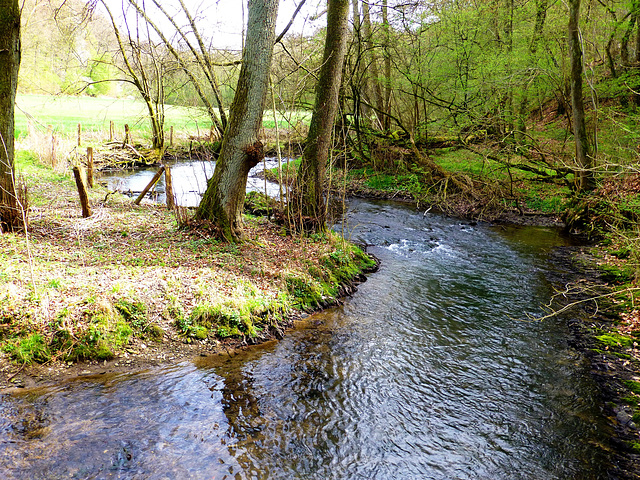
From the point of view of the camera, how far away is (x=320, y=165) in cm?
915

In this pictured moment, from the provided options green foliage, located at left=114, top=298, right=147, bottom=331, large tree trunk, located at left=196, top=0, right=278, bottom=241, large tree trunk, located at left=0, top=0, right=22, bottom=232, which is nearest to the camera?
green foliage, located at left=114, top=298, right=147, bottom=331

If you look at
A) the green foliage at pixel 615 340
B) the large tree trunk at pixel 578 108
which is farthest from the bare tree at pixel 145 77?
the green foliage at pixel 615 340

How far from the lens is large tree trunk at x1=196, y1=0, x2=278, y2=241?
7270mm

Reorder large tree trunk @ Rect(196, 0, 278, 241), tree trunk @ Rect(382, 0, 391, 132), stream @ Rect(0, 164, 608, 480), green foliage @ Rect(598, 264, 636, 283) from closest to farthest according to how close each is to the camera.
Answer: stream @ Rect(0, 164, 608, 480)
large tree trunk @ Rect(196, 0, 278, 241)
green foliage @ Rect(598, 264, 636, 283)
tree trunk @ Rect(382, 0, 391, 132)

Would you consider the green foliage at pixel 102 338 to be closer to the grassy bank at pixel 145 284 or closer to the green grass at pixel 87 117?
the grassy bank at pixel 145 284

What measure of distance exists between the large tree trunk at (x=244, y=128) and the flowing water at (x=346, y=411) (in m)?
2.71

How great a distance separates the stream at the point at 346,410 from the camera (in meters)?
3.88

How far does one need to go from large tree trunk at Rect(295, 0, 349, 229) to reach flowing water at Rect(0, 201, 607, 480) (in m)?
2.84

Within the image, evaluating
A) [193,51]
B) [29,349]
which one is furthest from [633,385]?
[193,51]

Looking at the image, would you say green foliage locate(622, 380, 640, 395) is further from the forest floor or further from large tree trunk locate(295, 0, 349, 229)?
large tree trunk locate(295, 0, 349, 229)

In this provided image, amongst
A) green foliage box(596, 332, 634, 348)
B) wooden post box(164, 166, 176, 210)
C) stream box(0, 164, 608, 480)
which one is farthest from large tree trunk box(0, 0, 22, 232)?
green foliage box(596, 332, 634, 348)

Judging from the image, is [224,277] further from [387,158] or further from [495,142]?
[387,158]

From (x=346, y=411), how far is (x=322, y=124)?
620 cm

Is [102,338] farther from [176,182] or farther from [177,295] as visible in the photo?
[176,182]
